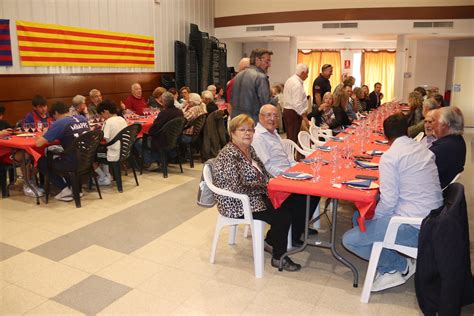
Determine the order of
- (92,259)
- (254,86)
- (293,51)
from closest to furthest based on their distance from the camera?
(92,259) < (254,86) < (293,51)

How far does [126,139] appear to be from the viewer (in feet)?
18.1

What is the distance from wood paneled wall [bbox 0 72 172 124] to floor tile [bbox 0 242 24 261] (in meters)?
4.07

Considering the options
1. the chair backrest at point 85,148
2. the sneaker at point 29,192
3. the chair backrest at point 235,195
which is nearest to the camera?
the chair backrest at point 235,195

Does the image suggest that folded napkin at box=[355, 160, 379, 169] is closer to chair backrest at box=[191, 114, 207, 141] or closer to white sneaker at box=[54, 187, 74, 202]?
white sneaker at box=[54, 187, 74, 202]

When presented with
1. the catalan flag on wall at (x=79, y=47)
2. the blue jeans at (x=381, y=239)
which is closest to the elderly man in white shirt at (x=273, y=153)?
the blue jeans at (x=381, y=239)

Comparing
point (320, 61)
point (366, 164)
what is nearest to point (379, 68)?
point (320, 61)

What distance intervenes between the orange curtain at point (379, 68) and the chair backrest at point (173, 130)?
1135 cm

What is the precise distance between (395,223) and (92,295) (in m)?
2.15

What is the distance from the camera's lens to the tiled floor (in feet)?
9.31

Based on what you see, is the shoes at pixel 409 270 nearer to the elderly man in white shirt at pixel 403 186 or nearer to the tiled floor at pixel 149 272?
the tiled floor at pixel 149 272

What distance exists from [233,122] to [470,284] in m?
1.93

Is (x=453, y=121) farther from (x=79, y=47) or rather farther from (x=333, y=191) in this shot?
(x=79, y=47)

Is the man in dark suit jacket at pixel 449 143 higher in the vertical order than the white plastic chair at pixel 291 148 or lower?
higher

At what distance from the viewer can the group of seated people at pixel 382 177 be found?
2730 millimetres
